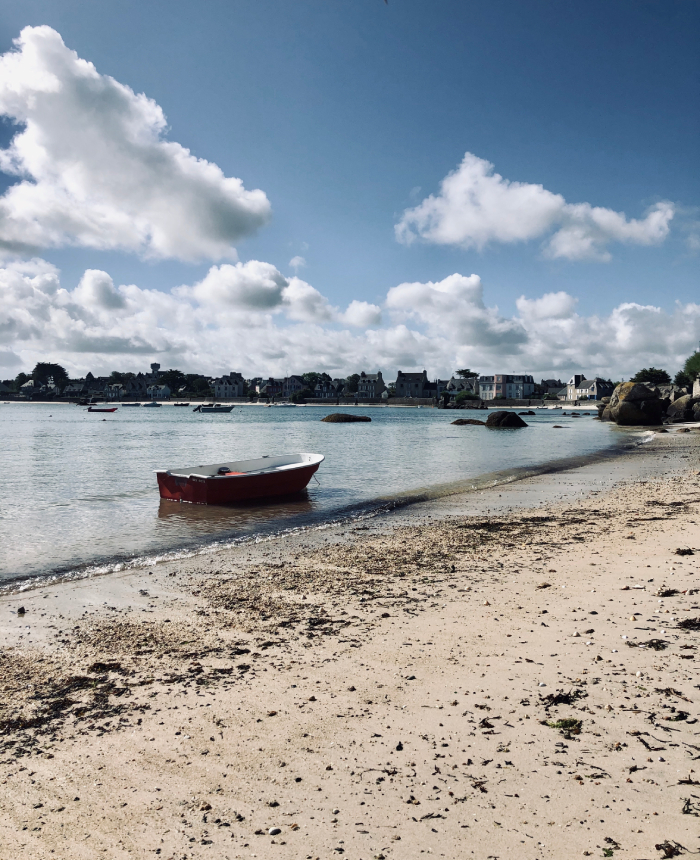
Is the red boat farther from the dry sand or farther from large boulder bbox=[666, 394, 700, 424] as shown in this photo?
large boulder bbox=[666, 394, 700, 424]

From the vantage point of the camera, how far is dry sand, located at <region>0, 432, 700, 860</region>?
11.5 feet

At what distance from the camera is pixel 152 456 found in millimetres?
36531

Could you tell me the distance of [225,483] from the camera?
18.0 meters

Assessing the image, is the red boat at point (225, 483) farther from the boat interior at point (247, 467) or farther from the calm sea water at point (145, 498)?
the calm sea water at point (145, 498)

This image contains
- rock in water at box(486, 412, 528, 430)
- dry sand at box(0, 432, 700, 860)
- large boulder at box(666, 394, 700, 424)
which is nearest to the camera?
dry sand at box(0, 432, 700, 860)

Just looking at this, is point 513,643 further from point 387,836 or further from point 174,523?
point 174,523

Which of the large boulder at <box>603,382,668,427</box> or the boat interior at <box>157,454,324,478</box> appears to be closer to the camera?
the boat interior at <box>157,454,324,478</box>

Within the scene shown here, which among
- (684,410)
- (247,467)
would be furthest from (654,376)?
(247,467)

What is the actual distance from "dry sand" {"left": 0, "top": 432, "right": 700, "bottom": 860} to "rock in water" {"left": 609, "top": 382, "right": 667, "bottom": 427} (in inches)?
2567

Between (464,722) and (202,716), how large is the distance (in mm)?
2260

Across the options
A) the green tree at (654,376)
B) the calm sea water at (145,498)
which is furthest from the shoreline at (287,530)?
the green tree at (654,376)

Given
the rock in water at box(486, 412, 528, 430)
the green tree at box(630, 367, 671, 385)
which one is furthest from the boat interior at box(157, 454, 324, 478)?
the green tree at box(630, 367, 671, 385)

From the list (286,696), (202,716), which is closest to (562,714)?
(286,696)

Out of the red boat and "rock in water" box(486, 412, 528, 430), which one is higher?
"rock in water" box(486, 412, 528, 430)
